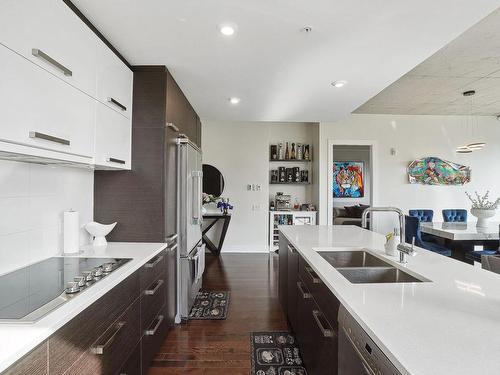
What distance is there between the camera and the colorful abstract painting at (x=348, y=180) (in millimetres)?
7785

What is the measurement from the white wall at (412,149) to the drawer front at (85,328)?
16.2 ft

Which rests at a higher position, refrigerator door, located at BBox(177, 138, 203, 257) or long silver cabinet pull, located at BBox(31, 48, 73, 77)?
long silver cabinet pull, located at BBox(31, 48, 73, 77)

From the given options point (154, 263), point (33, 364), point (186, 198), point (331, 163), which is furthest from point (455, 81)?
point (33, 364)

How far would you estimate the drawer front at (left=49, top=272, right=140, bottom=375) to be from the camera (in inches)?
39.5

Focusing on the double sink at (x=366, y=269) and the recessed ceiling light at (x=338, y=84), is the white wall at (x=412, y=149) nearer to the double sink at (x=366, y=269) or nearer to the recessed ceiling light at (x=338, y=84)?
the recessed ceiling light at (x=338, y=84)

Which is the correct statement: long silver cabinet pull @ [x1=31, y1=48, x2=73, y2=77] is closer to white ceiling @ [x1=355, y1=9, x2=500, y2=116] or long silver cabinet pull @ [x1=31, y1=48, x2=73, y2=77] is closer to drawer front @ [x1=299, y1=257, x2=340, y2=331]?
→ drawer front @ [x1=299, y1=257, x2=340, y2=331]

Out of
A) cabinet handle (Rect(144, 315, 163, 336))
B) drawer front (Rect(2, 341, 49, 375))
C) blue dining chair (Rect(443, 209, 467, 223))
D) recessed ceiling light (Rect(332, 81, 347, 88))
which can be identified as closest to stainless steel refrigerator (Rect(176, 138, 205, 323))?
cabinet handle (Rect(144, 315, 163, 336))

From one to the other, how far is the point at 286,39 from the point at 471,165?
219 inches

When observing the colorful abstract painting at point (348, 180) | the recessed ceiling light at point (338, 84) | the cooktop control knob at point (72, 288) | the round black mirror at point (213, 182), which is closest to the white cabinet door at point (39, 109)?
the cooktop control knob at point (72, 288)

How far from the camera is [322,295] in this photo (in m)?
1.49

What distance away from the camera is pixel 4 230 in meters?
1.49

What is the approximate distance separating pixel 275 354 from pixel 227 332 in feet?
1.74

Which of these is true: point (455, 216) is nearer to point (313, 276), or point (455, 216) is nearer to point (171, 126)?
point (313, 276)

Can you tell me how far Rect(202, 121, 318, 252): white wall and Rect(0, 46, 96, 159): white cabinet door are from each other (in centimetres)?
404
